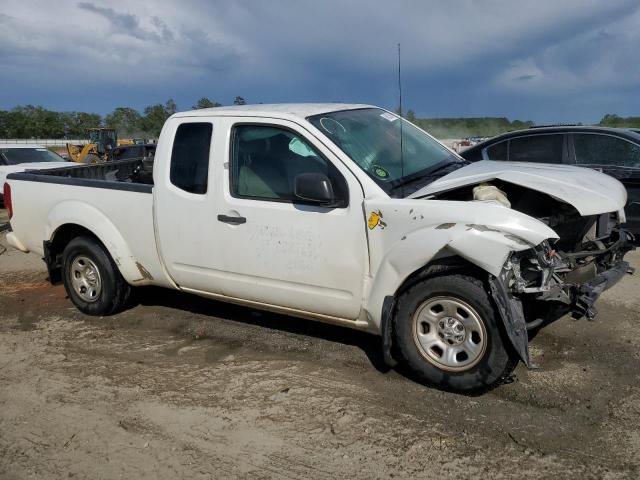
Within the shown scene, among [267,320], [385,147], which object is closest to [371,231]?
[385,147]

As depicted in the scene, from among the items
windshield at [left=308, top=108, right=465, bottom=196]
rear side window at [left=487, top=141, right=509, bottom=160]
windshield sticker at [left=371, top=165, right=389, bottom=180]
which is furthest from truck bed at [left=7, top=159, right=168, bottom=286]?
rear side window at [left=487, top=141, right=509, bottom=160]

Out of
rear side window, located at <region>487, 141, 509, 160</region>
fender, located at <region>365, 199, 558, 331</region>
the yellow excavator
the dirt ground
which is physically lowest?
the dirt ground

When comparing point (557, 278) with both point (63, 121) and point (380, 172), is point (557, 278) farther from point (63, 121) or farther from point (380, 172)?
point (63, 121)

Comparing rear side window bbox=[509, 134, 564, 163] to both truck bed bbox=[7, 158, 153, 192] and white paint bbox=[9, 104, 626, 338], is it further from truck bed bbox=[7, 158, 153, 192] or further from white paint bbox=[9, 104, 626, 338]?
truck bed bbox=[7, 158, 153, 192]

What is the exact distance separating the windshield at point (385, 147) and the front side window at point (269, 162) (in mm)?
207

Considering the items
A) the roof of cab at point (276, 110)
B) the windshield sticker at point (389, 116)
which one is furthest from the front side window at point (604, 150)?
the roof of cab at point (276, 110)

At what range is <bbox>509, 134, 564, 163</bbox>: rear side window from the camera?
7488mm

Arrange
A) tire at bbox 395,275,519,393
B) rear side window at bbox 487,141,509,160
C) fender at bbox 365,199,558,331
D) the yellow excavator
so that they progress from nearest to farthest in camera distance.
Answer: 1. fender at bbox 365,199,558,331
2. tire at bbox 395,275,519,393
3. rear side window at bbox 487,141,509,160
4. the yellow excavator

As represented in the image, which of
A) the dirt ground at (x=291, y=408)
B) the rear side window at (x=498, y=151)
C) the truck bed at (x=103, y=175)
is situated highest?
the rear side window at (x=498, y=151)

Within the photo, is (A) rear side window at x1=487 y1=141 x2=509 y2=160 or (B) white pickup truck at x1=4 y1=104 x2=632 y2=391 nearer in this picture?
(B) white pickup truck at x1=4 y1=104 x2=632 y2=391

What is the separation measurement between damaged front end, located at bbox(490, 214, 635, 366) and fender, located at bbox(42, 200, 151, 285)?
3.19m

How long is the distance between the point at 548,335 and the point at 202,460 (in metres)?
2.97

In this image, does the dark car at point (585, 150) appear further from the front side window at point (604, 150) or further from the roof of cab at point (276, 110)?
the roof of cab at point (276, 110)

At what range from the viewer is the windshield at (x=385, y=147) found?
4098mm
